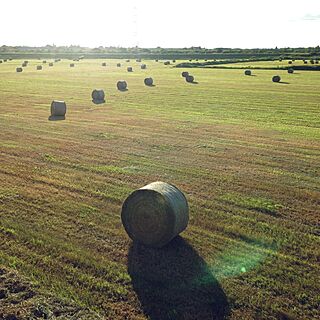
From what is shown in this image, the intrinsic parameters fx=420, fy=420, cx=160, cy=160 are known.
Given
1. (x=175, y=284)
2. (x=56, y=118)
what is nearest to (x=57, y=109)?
(x=56, y=118)

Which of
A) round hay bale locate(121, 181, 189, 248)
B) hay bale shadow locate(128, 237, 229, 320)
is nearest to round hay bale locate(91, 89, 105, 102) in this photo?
round hay bale locate(121, 181, 189, 248)

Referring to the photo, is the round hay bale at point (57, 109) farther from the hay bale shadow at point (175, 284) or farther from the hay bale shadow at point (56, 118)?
the hay bale shadow at point (175, 284)

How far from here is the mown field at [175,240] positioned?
8.14 m

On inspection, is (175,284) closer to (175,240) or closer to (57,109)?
(175,240)

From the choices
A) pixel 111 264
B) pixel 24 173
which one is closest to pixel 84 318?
pixel 111 264

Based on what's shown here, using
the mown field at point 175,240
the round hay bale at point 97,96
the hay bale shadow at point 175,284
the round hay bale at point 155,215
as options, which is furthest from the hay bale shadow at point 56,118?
the hay bale shadow at point 175,284

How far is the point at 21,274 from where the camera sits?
8875 mm

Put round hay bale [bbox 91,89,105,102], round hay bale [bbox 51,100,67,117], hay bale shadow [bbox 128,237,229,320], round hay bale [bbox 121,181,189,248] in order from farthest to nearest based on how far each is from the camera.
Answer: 1. round hay bale [bbox 91,89,105,102]
2. round hay bale [bbox 51,100,67,117]
3. round hay bale [bbox 121,181,189,248]
4. hay bale shadow [bbox 128,237,229,320]

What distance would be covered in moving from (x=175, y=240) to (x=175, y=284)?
2025 mm

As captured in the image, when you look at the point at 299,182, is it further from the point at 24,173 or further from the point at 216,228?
the point at 24,173

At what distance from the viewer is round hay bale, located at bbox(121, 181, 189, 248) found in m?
10.1

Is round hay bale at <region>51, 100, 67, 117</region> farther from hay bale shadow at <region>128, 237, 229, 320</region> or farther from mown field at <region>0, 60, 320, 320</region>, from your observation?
hay bale shadow at <region>128, 237, 229, 320</region>

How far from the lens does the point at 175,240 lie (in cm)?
1059

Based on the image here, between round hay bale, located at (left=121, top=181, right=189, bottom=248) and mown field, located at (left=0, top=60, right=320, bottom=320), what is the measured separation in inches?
12.4
